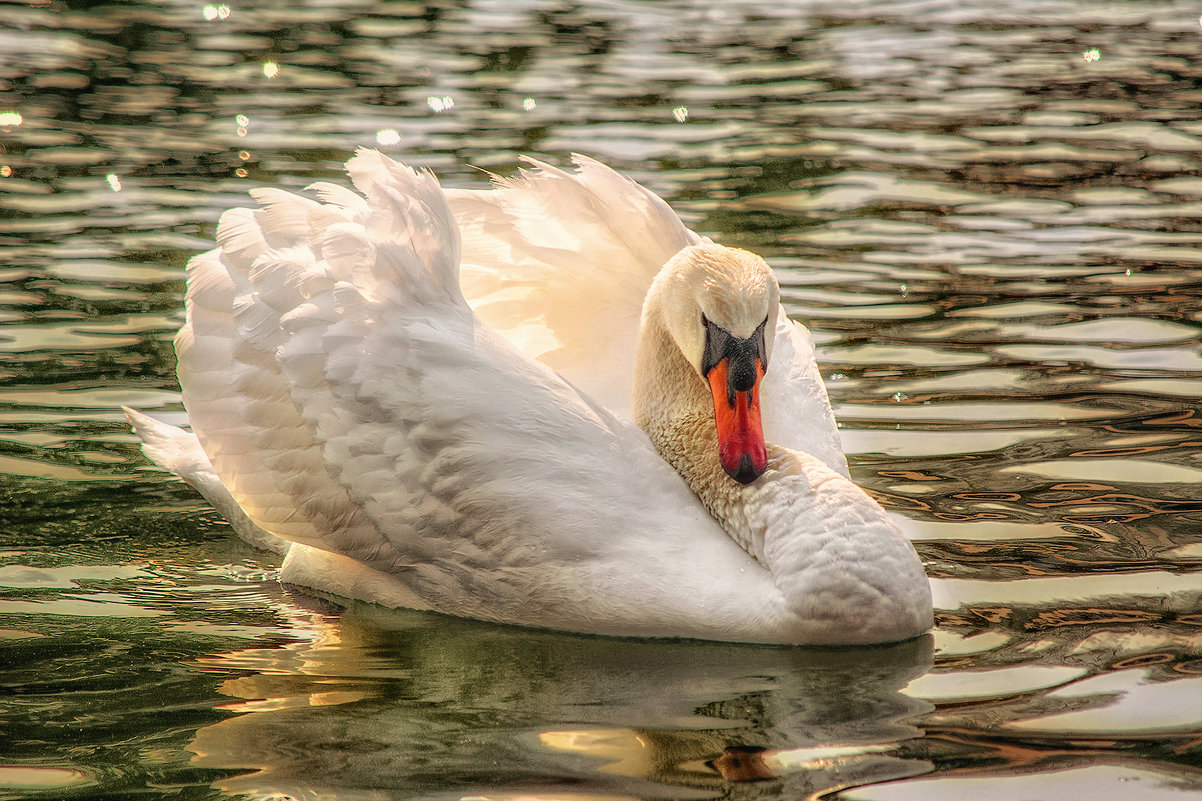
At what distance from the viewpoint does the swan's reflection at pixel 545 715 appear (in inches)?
160

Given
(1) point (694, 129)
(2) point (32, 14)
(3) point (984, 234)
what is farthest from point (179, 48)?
(3) point (984, 234)

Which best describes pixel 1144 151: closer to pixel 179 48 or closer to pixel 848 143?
pixel 848 143

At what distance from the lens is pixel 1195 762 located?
161 inches

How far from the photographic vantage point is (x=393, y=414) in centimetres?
550

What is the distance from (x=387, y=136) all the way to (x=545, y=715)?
29.3ft

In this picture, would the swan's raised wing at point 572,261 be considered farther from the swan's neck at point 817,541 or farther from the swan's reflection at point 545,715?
the swan's reflection at point 545,715

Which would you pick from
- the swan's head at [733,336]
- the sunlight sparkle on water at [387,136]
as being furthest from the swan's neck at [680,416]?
the sunlight sparkle on water at [387,136]

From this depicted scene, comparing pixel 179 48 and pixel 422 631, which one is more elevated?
pixel 179 48

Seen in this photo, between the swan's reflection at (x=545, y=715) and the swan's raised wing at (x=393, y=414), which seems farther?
the swan's raised wing at (x=393, y=414)

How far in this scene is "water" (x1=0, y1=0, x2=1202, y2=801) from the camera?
4.29 metres

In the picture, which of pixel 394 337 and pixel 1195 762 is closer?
pixel 1195 762

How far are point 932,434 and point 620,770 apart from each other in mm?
3538

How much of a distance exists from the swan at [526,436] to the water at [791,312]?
173mm

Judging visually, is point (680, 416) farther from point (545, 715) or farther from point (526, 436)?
point (545, 715)
